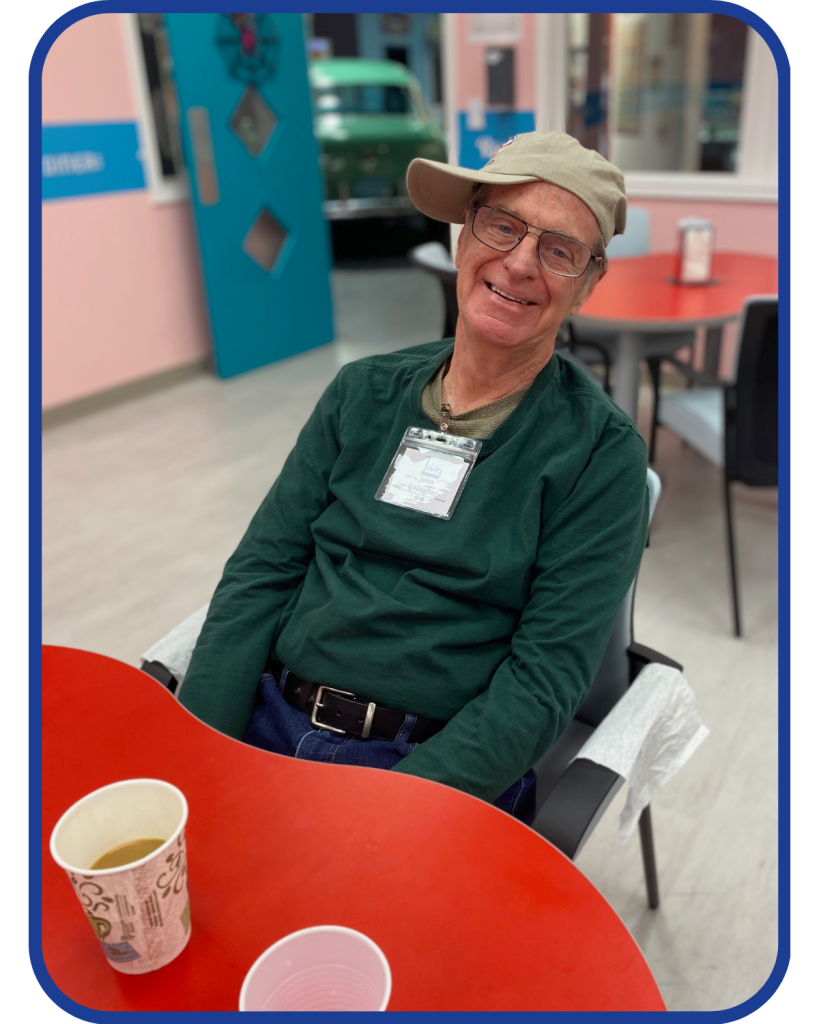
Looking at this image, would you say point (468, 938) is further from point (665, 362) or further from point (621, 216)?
point (665, 362)

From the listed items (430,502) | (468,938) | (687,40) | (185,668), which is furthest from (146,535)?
(687,40)

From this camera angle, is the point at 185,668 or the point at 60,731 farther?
the point at 185,668

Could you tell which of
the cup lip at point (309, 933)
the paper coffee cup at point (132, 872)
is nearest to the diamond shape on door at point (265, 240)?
the paper coffee cup at point (132, 872)

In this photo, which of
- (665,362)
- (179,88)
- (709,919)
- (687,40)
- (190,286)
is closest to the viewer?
(709,919)

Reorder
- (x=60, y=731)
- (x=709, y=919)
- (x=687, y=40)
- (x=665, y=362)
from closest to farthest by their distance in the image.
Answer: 1. (x=60, y=731)
2. (x=709, y=919)
3. (x=665, y=362)
4. (x=687, y=40)

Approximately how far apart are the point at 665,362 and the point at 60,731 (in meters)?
2.30

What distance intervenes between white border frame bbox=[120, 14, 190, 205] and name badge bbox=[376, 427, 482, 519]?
3.84 m

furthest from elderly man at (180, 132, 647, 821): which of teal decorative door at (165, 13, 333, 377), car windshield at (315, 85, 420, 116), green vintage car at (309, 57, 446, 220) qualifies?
car windshield at (315, 85, 420, 116)

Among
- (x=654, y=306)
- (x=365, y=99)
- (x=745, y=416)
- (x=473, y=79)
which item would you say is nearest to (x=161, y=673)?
(x=745, y=416)

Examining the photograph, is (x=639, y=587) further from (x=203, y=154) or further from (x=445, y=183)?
→ (x=203, y=154)

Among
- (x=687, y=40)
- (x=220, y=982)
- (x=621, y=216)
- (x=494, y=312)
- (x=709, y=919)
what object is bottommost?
A: (x=709, y=919)

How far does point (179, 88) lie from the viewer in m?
4.07

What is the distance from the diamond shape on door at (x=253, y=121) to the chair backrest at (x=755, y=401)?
3238 mm

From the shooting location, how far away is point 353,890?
2.30ft
